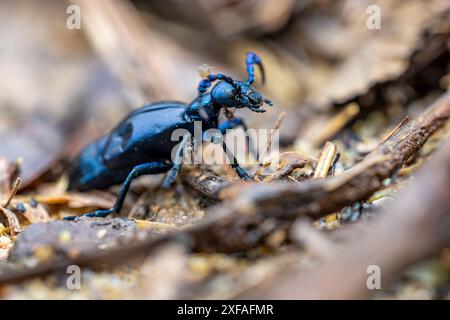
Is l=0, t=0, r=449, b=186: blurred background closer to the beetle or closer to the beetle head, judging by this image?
the beetle

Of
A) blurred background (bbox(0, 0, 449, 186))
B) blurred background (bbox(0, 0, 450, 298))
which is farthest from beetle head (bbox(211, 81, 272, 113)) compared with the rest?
blurred background (bbox(0, 0, 449, 186))

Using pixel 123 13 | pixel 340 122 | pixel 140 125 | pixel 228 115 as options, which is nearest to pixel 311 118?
pixel 340 122

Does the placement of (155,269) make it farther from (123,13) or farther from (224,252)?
(123,13)
